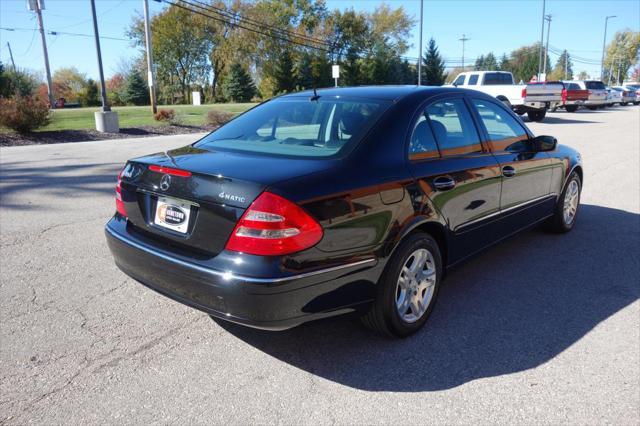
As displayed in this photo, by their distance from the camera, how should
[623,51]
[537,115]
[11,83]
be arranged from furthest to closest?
1. [623,51]
2. [11,83]
3. [537,115]

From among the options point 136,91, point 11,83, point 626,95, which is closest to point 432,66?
point 626,95

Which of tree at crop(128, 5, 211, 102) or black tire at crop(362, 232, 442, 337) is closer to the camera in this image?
black tire at crop(362, 232, 442, 337)

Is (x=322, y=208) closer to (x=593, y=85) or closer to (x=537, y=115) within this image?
(x=537, y=115)

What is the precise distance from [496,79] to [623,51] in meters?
103

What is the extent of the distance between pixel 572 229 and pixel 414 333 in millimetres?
3448

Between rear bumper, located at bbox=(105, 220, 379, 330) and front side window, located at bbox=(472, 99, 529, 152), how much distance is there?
77.4 inches

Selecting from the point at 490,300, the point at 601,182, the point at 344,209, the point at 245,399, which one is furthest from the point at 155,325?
the point at 601,182

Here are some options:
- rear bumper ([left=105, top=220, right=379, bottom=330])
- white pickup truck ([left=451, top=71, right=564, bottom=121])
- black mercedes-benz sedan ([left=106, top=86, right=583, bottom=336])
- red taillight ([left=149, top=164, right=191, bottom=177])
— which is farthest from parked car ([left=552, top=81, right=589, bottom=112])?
red taillight ([left=149, top=164, right=191, bottom=177])

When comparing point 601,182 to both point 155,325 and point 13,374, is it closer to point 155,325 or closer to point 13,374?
point 155,325

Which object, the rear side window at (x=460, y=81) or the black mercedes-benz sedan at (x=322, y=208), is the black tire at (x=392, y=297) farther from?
the rear side window at (x=460, y=81)

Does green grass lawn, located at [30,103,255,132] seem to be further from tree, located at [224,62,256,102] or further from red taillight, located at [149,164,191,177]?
tree, located at [224,62,256,102]

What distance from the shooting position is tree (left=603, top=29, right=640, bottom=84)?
345ft

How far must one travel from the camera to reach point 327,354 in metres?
3.11

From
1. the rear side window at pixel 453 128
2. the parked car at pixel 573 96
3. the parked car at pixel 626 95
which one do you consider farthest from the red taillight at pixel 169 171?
the parked car at pixel 626 95
